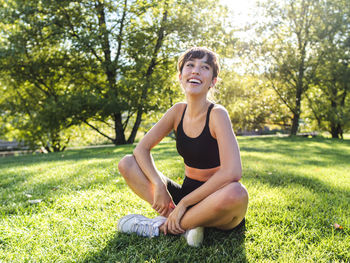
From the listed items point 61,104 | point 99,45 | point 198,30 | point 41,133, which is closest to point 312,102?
point 198,30

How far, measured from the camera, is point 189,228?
2.08 meters

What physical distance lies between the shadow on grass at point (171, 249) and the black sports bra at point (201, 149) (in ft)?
1.97

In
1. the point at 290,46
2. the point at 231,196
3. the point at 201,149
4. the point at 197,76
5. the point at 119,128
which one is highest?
the point at 290,46

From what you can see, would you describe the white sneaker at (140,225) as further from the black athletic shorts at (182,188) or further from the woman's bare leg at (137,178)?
the black athletic shorts at (182,188)

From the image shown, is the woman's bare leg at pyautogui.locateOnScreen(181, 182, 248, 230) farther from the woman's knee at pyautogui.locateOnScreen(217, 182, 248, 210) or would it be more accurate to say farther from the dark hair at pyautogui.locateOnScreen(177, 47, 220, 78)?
the dark hair at pyautogui.locateOnScreen(177, 47, 220, 78)

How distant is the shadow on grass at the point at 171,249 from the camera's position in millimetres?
1836

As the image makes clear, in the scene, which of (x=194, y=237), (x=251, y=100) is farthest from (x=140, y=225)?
(x=251, y=100)

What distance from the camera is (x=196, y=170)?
96.7 inches

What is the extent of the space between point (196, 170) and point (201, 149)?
0.79 feet

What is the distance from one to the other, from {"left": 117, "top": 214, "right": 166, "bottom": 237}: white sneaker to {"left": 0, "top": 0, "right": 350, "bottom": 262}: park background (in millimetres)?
84

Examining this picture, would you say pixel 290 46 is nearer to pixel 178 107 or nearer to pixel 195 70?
pixel 178 107

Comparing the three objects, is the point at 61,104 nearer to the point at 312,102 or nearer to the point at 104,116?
the point at 104,116

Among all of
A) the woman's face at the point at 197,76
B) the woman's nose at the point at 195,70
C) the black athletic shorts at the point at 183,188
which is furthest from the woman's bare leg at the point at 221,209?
the woman's nose at the point at 195,70

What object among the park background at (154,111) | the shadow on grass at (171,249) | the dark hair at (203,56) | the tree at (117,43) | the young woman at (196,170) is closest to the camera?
the shadow on grass at (171,249)
